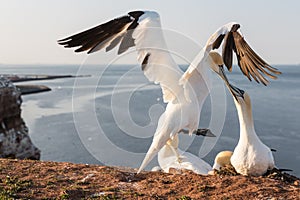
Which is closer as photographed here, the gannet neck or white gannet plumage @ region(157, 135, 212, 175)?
the gannet neck

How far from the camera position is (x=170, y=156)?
6.50 meters

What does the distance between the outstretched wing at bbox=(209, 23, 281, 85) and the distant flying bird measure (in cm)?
38

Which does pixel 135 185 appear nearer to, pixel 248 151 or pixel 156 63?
pixel 248 151

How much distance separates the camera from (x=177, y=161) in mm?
6238

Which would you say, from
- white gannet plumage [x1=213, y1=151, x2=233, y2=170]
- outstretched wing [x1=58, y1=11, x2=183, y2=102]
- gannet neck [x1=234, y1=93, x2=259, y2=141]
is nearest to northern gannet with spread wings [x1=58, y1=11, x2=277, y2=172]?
outstretched wing [x1=58, y1=11, x2=183, y2=102]

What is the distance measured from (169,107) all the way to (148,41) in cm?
116

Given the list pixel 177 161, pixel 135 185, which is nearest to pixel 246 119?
pixel 177 161

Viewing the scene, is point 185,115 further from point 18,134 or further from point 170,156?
point 18,134

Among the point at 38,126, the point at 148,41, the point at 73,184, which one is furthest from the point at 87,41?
the point at 38,126

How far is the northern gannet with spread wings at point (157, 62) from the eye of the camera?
5.41 meters

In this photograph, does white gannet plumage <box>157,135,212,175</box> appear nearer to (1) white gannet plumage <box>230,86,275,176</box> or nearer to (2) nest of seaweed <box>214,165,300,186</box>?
(2) nest of seaweed <box>214,165,300,186</box>

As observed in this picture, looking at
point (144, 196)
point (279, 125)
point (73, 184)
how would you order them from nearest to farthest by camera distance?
point (144, 196)
point (73, 184)
point (279, 125)

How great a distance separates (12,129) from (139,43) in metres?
10.1

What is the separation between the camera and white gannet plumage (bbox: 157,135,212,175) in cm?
597
